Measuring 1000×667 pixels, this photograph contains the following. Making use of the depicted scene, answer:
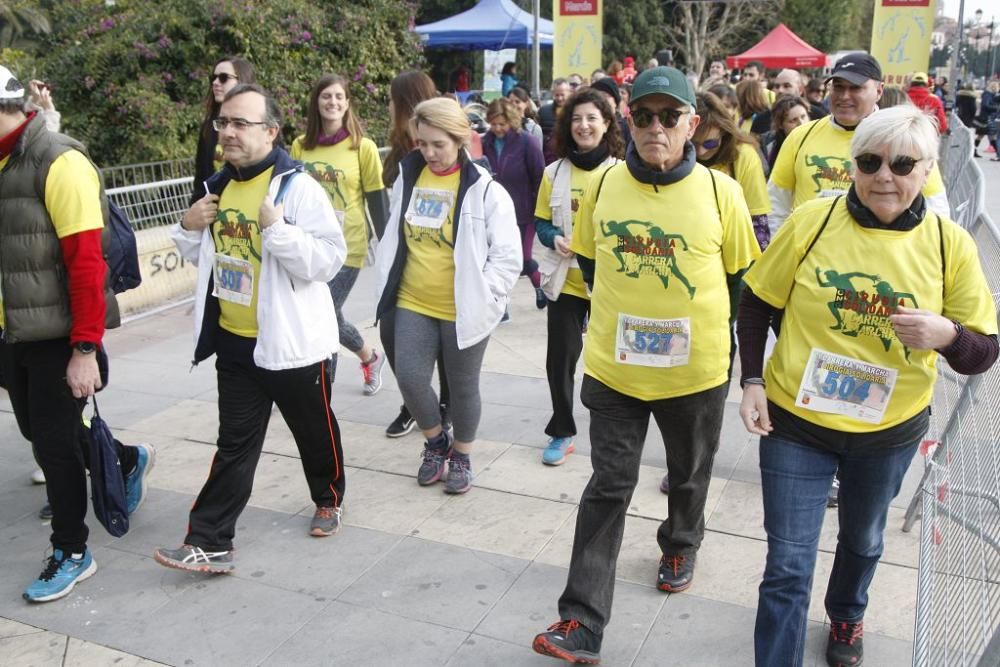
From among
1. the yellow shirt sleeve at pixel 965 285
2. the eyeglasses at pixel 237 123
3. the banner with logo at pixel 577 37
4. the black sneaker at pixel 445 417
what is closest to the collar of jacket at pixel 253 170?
the eyeglasses at pixel 237 123

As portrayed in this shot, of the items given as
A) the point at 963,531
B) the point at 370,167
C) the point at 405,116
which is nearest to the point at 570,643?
the point at 963,531

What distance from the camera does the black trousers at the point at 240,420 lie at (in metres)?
3.97

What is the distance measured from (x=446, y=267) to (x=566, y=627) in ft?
6.07

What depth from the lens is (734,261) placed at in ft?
11.0

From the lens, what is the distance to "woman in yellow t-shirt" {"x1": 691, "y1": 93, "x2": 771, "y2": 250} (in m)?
4.52

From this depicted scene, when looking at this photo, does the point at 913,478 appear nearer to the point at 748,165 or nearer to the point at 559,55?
the point at 748,165

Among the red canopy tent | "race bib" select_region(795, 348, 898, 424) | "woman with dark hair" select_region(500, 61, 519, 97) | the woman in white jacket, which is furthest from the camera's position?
the red canopy tent

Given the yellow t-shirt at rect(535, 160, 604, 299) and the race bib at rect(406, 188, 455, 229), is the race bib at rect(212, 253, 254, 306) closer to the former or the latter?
the race bib at rect(406, 188, 455, 229)

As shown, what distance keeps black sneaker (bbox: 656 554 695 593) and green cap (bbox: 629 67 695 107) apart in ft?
5.69

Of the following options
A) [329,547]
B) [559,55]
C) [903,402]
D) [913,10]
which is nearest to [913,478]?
[903,402]

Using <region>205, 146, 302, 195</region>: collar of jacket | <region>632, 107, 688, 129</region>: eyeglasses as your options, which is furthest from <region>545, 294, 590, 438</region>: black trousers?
<region>632, 107, 688, 129</region>: eyeglasses

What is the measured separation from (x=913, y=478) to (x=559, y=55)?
9.56m

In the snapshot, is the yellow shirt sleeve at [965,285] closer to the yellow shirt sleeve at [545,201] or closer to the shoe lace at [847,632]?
the shoe lace at [847,632]

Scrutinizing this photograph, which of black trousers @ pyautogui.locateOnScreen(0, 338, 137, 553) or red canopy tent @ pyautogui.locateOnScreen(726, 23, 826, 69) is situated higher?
red canopy tent @ pyautogui.locateOnScreen(726, 23, 826, 69)
